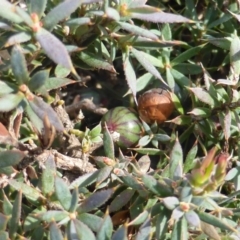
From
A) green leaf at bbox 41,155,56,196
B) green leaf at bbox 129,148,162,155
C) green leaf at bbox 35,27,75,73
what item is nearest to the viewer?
green leaf at bbox 35,27,75,73

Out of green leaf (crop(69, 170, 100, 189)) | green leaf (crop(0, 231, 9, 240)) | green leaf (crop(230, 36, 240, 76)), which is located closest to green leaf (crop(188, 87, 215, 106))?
green leaf (crop(230, 36, 240, 76))

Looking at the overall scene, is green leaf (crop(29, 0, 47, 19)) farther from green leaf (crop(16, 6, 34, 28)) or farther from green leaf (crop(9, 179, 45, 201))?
green leaf (crop(9, 179, 45, 201))

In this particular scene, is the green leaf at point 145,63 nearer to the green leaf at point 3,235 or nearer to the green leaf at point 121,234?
the green leaf at point 121,234

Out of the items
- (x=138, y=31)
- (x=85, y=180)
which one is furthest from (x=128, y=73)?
(x=85, y=180)

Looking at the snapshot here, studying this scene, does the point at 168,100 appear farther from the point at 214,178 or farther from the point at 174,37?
the point at 214,178

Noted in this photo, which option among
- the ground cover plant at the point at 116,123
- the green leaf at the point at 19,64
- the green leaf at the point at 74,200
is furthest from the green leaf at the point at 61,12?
the green leaf at the point at 74,200

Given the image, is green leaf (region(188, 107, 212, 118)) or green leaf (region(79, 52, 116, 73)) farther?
green leaf (region(188, 107, 212, 118))

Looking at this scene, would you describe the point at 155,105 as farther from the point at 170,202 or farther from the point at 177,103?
the point at 170,202
